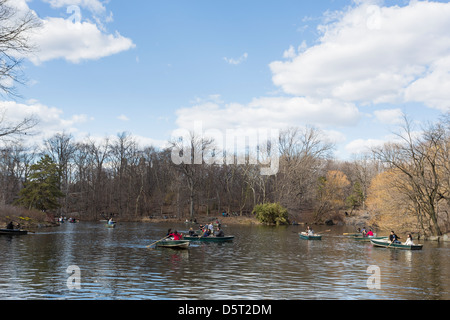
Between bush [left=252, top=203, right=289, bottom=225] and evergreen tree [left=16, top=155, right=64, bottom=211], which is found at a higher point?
evergreen tree [left=16, top=155, right=64, bottom=211]

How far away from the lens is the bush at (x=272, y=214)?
6506 cm

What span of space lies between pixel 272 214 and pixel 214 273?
47745mm

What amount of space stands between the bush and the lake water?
35.1m

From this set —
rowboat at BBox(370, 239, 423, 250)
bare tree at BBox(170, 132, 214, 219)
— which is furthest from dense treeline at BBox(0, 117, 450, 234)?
rowboat at BBox(370, 239, 423, 250)

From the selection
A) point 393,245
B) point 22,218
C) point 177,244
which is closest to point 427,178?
point 393,245

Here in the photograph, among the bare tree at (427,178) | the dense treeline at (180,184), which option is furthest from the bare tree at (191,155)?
the bare tree at (427,178)

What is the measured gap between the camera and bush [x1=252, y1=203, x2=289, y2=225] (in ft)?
213

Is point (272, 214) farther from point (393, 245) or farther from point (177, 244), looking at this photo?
point (177, 244)

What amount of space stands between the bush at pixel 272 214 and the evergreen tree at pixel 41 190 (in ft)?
107

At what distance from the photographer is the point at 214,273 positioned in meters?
19.0

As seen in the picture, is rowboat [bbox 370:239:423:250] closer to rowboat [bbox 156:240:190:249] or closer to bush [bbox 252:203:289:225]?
rowboat [bbox 156:240:190:249]

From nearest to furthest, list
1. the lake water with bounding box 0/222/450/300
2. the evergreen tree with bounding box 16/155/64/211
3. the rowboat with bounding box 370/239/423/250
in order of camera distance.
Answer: the lake water with bounding box 0/222/450/300 < the rowboat with bounding box 370/239/423/250 < the evergreen tree with bounding box 16/155/64/211

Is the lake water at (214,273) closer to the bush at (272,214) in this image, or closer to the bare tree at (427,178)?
the bare tree at (427,178)
